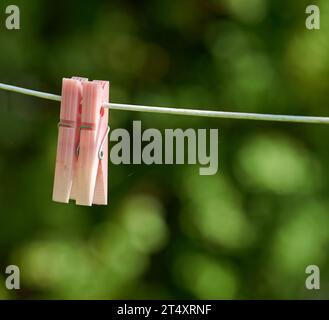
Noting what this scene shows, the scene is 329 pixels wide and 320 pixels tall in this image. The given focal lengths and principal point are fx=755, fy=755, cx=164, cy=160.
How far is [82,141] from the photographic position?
126cm

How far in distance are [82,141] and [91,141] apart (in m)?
0.02

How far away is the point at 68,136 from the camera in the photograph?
4.10 feet

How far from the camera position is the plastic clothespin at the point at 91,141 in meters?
1.23

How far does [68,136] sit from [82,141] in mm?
25

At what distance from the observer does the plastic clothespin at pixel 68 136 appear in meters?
1.24

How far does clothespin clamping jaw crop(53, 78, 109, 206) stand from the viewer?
4.05 feet

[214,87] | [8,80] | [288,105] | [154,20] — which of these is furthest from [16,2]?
[288,105]

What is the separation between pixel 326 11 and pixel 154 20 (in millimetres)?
490

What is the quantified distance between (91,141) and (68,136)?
39mm

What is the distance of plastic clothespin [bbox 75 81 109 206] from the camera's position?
1.23 metres

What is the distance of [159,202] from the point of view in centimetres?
216

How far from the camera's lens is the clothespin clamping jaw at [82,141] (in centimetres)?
123

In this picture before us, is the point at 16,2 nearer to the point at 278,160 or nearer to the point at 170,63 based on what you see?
the point at 170,63

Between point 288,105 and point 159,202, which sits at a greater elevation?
point 288,105
